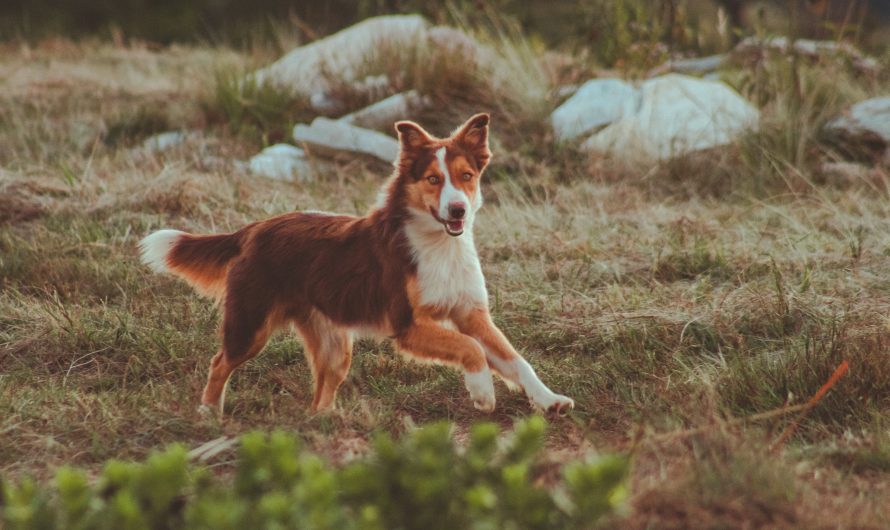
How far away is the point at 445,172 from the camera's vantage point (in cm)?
435

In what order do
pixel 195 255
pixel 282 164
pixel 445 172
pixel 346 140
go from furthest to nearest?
pixel 346 140 < pixel 282 164 < pixel 195 255 < pixel 445 172

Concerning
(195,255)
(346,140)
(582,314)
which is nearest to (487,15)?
(346,140)

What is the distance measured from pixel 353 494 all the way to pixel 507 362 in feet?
6.05

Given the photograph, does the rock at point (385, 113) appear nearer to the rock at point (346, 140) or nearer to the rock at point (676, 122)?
the rock at point (346, 140)

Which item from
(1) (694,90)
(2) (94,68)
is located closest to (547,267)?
(1) (694,90)

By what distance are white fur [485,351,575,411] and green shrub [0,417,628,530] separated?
60.8 inches

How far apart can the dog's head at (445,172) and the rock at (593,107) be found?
14.5 feet

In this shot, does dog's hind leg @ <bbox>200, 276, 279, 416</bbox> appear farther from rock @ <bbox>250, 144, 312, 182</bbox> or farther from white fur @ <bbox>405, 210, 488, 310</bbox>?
rock @ <bbox>250, 144, 312, 182</bbox>

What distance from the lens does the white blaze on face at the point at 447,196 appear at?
4238 mm

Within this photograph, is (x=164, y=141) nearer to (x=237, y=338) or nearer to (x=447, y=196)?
(x=237, y=338)

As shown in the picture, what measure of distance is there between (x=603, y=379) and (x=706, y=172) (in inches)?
169

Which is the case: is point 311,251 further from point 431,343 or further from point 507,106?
point 507,106

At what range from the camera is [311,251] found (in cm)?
452

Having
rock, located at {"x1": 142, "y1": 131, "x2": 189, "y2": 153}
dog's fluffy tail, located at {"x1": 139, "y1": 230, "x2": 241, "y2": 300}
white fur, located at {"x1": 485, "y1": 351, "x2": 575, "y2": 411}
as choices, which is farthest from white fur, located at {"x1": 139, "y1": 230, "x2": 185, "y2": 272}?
rock, located at {"x1": 142, "y1": 131, "x2": 189, "y2": 153}
